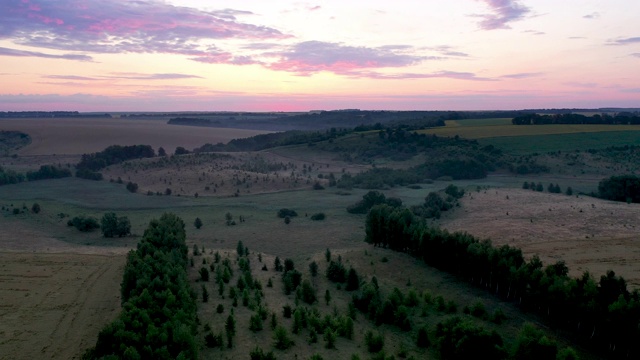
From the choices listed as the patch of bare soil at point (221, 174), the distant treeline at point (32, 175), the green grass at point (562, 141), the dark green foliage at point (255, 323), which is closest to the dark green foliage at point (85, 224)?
the patch of bare soil at point (221, 174)

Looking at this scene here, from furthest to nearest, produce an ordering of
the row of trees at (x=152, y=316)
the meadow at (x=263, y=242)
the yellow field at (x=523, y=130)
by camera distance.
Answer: the yellow field at (x=523, y=130) < the meadow at (x=263, y=242) < the row of trees at (x=152, y=316)

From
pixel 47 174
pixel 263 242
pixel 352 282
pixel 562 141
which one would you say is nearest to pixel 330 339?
pixel 352 282

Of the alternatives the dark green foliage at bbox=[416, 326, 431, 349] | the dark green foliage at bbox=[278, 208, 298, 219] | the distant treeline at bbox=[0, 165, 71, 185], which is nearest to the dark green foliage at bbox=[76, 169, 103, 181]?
the distant treeline at bbox=[0, 165, 71, 185]

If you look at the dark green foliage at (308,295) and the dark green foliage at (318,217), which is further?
the dark green foliage at (318,217)

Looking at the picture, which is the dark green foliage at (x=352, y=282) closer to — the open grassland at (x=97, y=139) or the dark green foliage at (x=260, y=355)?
the dark green foliage at (x=260, y=355)

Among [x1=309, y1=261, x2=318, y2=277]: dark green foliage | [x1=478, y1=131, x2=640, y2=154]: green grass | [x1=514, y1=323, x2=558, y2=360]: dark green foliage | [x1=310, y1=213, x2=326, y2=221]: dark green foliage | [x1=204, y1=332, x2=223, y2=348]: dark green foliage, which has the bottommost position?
[x1=310, y1=213, x2=326, y2=221]: dark green foliage

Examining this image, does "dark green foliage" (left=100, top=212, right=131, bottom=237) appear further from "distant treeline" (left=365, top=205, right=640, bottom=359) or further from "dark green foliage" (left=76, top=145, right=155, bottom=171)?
"dark green foliage" (left=76, top=145, right=155, bottom=171)
